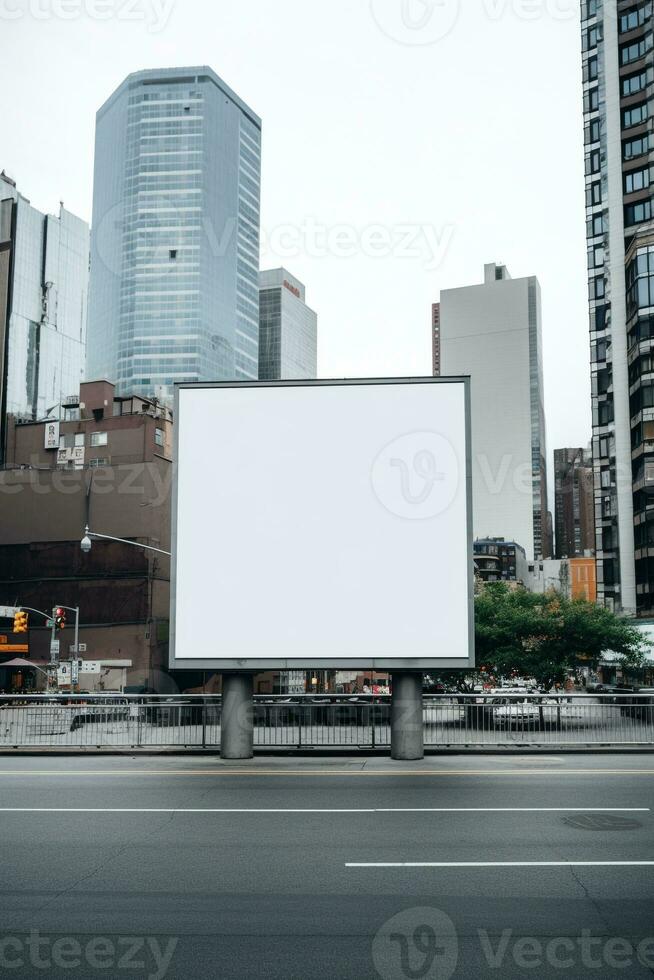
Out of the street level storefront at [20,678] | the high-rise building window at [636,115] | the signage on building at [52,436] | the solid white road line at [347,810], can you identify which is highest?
the high-rise building window at [636,115]

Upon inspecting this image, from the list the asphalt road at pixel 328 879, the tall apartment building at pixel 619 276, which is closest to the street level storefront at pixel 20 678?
the tall apartment building at pixel 619 276

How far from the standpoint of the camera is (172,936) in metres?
7.93

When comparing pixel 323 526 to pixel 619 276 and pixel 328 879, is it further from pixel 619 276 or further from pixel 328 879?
pixel 619 276

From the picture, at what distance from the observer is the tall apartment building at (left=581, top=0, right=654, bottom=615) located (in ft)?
226

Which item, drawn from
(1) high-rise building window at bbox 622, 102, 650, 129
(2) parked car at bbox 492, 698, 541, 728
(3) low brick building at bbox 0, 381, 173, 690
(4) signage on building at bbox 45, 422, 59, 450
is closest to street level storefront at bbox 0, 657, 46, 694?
(3) low brick building at bbox 0, 381, 173, 690

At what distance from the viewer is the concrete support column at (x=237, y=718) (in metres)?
21.2

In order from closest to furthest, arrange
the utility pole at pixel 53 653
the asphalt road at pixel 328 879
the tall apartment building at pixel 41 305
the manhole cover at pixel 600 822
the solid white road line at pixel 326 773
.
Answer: the asphalt road at pixel 328 879 → the manhole cover at pixel 600 822 → the solid white road line at pixel 326 773 → the utility pole at pixel 53 653 → the tall apartment building at pixel 41 305

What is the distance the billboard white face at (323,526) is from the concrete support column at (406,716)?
2.46ft

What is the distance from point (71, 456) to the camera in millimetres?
84000

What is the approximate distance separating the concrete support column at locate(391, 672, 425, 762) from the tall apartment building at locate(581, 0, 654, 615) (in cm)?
4910

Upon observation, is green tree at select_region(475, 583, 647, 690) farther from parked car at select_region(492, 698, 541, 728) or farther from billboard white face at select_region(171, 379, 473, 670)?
billboard white face at select_region(171, 379, 473, 670)

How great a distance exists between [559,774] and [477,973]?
12491 mm

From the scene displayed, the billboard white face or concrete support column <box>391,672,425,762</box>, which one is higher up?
the billboard white face

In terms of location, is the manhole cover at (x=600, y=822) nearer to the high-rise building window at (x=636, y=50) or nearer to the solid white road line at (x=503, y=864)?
the solid white road line at (x=503, y=864)
